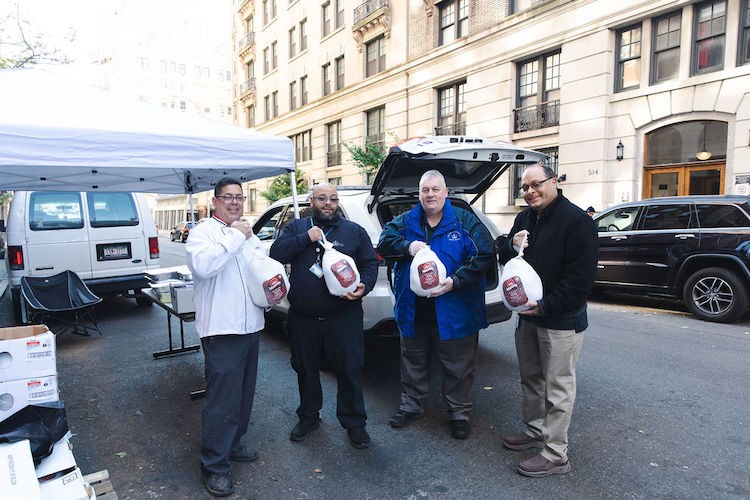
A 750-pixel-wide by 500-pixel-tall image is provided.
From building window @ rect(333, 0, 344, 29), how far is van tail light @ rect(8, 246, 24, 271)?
22.0m

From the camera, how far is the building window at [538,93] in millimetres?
15547

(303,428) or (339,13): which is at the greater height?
(339,13)

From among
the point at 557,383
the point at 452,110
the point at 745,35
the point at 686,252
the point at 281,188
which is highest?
the point at 745,35

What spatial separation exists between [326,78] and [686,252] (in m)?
23.1

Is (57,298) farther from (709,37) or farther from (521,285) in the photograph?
(709,37)

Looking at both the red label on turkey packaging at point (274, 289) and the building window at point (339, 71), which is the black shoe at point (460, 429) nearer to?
the red label on turkey packaging at point (274, 289)

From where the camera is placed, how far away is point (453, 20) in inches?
742

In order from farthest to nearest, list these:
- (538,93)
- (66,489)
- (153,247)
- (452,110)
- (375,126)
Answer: (375,126) < (452,110) < (538,93) < (153,247) < (66,489)

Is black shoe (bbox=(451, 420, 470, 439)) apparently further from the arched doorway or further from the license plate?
the arched doorway

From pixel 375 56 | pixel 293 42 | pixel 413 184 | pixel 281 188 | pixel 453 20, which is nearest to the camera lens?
pixel 413 184

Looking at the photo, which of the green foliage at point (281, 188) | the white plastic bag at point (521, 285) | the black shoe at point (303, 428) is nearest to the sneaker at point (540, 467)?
the white plastic bag at point (521, 285)

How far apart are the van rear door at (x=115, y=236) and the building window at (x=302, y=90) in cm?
2280

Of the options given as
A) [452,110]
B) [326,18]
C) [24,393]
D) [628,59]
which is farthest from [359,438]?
[326,18]

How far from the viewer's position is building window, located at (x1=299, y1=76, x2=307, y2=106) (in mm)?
29047
